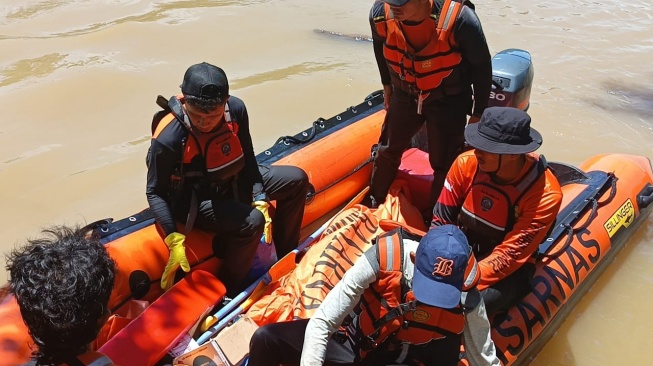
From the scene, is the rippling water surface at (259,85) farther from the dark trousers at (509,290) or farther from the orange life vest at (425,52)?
the orange life vest at (425,52)

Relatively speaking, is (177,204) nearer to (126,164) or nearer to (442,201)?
(442,201)

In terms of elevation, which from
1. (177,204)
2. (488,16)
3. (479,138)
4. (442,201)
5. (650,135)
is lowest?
(650,135)

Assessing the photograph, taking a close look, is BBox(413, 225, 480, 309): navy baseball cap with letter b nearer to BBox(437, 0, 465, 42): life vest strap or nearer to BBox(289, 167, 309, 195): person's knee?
BBox(289, 167, 309, 195): person's knee

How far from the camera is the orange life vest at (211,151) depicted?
2.63 m

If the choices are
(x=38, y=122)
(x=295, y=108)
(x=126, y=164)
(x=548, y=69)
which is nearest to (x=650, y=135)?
(x=548, y=69)

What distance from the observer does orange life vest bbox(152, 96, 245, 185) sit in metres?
2.63

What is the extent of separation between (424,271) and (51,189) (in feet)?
11.6

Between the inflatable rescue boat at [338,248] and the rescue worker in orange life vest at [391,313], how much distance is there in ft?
1.51

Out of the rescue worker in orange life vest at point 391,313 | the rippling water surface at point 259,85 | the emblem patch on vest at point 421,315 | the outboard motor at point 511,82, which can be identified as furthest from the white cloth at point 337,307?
the outboard motor at point 511,82

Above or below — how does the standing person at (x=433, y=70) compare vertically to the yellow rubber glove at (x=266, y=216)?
above

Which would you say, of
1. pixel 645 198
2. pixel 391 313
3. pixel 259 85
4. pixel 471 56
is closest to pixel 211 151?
pixel 391 313

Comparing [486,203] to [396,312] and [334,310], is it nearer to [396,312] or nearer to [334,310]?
[396,312]

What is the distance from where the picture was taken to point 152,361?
8.04 ft

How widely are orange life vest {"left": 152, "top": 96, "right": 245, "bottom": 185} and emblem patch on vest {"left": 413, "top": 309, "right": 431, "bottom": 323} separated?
110cm
